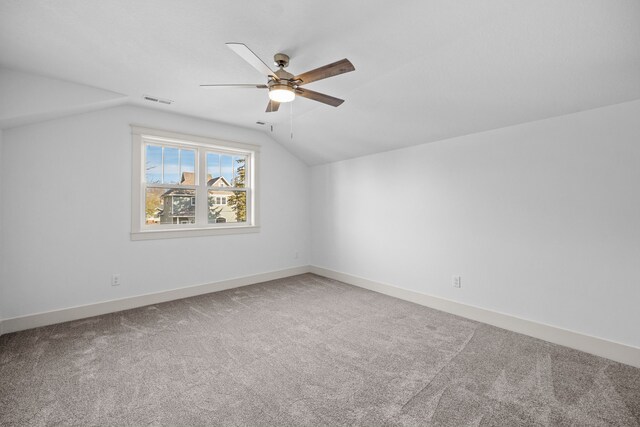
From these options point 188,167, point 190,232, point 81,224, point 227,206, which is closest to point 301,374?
point 190,232

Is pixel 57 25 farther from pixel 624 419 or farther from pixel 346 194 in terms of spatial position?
pixel 624 419

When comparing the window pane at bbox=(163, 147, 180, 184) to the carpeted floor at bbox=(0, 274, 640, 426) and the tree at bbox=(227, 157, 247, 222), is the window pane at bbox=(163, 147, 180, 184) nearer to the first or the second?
the tree at bbox=(227, 157, 247, 222)

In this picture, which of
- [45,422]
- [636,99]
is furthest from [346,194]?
[45,422]

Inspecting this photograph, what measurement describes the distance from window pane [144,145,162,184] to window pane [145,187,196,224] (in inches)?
5.7

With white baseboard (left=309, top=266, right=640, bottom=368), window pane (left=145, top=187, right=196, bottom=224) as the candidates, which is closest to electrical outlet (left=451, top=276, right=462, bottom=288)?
white baseboard (left=309, top=266, right=640, bottom=368)

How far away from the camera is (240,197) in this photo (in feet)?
A: 16.0

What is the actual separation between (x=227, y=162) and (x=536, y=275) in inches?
177

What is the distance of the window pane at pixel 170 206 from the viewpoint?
3.97 meters

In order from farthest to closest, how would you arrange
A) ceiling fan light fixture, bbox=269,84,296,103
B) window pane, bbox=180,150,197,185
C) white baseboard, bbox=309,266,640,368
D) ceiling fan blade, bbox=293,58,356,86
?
window pane, bbox=180,150,197,185, white baseboard, bbox=309,266,640,368, ceiling fan light fixture, bbox=269,84,296,103, ceiling fan blade, bbox=293,58,356,86

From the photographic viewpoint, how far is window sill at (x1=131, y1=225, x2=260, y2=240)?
12.3 feet

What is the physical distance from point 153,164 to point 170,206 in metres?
0.64

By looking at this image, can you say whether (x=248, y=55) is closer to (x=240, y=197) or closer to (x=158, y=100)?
(x=158, y=100)

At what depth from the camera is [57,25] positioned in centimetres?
202

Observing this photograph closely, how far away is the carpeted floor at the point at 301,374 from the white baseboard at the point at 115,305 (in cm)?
12
